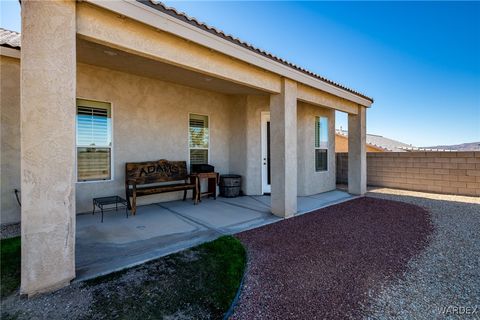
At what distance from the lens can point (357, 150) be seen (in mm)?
8336

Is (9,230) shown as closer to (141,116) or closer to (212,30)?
(141,116)

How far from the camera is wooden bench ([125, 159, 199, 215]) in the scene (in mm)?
5840

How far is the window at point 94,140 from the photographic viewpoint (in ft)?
18.4

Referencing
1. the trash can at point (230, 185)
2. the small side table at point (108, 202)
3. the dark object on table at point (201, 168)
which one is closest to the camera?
the small side table at point (108, 202)

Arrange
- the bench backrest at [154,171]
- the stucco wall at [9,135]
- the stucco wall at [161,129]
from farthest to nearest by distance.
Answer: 1. the bench backrest at [154,171]
2. the stucco wall at [161,129]
3. the stucco wall at [9,135]

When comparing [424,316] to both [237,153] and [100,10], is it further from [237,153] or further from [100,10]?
[237,153]

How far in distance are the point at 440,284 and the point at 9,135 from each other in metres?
7.93

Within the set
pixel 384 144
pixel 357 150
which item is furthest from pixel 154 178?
pixel 384 144

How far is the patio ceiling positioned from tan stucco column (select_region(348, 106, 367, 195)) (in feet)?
16.4

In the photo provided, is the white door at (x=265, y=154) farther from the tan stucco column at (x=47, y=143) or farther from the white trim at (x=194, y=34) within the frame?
the tan stucco column at (x=47, y=143)

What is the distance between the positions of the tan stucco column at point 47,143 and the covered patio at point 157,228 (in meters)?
0.48

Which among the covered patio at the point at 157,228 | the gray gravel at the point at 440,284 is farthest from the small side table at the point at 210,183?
the gray gravel at the point at 440,284

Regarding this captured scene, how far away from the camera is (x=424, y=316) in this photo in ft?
7.61

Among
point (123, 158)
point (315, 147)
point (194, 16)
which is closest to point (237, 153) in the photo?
point (315, 147)
